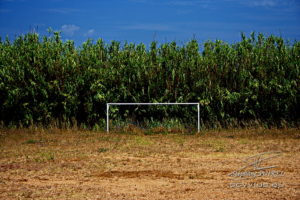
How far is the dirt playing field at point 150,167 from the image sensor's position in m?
7.66

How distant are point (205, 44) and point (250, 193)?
12.5m

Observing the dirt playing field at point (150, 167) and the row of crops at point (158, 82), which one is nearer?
the dirt playing field at point (150, 167)

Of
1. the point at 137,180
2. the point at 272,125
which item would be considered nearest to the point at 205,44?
the point at 272,125

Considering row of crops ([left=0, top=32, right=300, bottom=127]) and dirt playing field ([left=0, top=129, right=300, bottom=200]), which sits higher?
row of crops ([left=0, top=32, right=300, bottom=127])

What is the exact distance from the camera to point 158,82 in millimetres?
18406

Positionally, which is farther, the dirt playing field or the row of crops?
the row of crops

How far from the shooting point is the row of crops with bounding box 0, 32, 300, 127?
17812 millimetres

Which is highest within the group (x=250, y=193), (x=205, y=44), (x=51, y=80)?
(x=205, y=44)

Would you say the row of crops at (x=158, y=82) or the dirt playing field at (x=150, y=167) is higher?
the row of crops at (x=158, y=82)

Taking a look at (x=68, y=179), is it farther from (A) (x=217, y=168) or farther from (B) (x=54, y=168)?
(A) (x=217, y=168)

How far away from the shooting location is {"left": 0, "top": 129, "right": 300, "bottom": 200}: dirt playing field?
7.66 m

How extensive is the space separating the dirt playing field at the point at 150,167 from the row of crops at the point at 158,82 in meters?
2.05

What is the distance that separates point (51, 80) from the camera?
1841cm

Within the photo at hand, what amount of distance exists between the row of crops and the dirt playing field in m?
2.05
